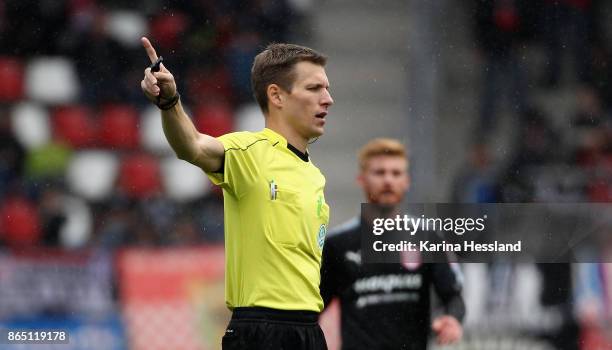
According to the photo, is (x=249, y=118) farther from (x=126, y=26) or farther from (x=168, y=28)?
(x=126, y=26)

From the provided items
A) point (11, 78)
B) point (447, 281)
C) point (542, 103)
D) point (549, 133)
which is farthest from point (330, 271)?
point (11, 78)

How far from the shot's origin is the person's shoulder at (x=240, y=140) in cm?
368

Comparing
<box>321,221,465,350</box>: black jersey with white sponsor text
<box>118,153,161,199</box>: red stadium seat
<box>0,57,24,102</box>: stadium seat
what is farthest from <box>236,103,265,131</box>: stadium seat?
<box>321,221,465,350</box>: black jersey with white sponsor text

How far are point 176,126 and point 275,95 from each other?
642 mm

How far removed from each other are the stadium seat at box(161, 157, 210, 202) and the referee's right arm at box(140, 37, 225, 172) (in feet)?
18.6

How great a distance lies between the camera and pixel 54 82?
1012cm

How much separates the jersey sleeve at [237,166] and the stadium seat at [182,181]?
18.1 ft

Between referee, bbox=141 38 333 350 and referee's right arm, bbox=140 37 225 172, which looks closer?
referee's right arm, bbox=140 37 225 172

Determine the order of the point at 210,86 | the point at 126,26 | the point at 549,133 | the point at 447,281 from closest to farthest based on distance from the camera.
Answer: the point at 447,281 < the point at 549,133 < the point at 210,86 < the point at 126,26

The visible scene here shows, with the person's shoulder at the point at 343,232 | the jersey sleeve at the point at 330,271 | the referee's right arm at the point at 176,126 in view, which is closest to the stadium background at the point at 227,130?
the person's shoulder at the point at 343,232

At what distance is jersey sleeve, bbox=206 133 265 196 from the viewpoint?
3.65 metres

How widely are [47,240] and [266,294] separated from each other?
531cm

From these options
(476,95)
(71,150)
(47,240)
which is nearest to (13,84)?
(71,150)

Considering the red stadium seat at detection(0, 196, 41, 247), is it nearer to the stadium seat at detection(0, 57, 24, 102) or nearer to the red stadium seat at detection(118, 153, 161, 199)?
the red stadium seat at detection(118, 153, 161, 199)
